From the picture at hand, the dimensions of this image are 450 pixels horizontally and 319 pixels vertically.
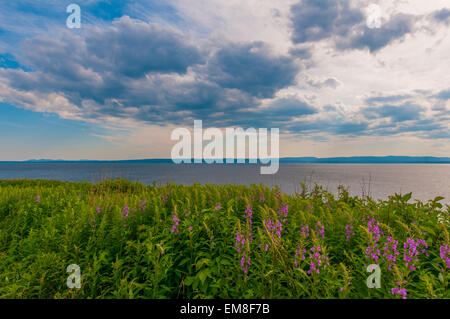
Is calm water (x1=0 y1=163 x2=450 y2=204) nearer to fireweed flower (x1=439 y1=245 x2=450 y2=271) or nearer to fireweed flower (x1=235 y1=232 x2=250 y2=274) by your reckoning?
fireweed flower (x1=439 y1=245 x2=450 y2=271)

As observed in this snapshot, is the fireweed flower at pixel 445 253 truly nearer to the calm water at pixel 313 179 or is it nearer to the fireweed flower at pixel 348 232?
the fireweed flower at pixel 348 232

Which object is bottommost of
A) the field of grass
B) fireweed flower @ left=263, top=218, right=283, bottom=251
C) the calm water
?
the calm water

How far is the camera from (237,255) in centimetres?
334

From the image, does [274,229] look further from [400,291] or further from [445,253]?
[445,253]

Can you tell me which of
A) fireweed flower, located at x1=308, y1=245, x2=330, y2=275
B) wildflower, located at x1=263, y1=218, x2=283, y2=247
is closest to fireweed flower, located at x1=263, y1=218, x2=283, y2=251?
wildflower, located at x1=263, y1=218, x2=283, y2=247

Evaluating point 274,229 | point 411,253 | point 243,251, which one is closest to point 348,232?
point 411,253

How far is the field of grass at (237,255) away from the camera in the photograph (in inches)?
111

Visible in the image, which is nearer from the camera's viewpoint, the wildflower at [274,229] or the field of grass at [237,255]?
the field of grass at [237,255]

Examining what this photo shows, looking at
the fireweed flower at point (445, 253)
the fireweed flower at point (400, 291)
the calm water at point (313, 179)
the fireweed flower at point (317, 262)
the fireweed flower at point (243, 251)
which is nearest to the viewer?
the fireweed flower at point (400, 291)

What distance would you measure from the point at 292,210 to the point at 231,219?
1607 millimetres

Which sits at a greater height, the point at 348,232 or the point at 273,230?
the point at 273,230

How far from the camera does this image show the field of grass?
2.83m

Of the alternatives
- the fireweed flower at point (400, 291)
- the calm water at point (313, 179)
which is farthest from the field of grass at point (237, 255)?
the calm water at point (313, 179)
